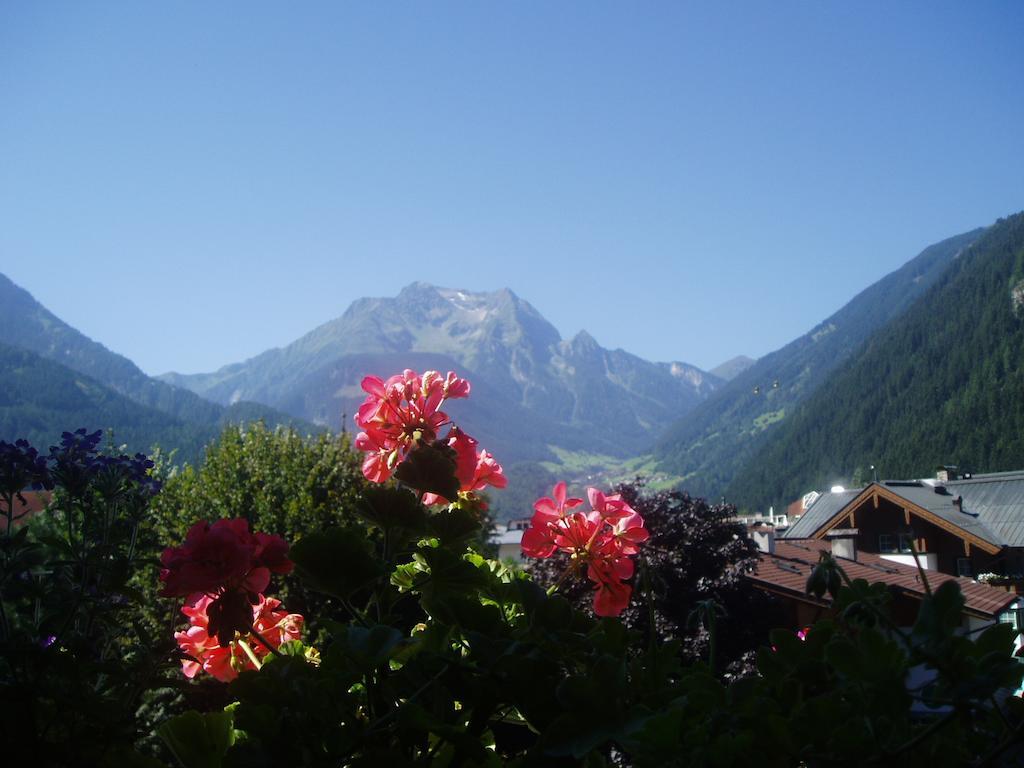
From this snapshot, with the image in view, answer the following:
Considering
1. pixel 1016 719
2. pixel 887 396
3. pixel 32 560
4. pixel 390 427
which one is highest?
pixel 390 427

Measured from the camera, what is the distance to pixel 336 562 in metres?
1.14

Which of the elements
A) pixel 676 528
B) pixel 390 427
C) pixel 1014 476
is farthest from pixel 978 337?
pixel 390 427

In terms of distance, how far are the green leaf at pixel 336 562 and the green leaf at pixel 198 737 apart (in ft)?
0.70

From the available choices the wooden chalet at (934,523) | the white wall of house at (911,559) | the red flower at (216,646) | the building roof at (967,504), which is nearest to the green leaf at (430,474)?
the red flower at (216,646)

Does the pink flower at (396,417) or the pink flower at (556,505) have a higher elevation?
the pink flower at (396,417)

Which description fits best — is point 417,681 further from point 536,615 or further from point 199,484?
point 199,484

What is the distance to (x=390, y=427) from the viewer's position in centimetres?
151

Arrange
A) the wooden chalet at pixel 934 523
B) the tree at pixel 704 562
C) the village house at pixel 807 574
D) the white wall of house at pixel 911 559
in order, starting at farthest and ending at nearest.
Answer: the wooden chalet at pixel 934 523 → the white wall of house at pixel 911 559 → the village house at pixel 807 574 → the tree at pixel 704 562

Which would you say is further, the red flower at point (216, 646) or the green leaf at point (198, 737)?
the red flower at point (216, 646)

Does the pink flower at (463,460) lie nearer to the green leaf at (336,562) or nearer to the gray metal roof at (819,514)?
the green leaf at (336,562)

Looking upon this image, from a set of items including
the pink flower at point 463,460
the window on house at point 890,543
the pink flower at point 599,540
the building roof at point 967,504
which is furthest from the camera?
the window on house at point 890,543

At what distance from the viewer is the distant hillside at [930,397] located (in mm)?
79938

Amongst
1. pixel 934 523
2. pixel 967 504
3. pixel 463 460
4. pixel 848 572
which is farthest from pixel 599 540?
pixel 967 504

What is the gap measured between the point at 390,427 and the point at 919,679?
935 mm
